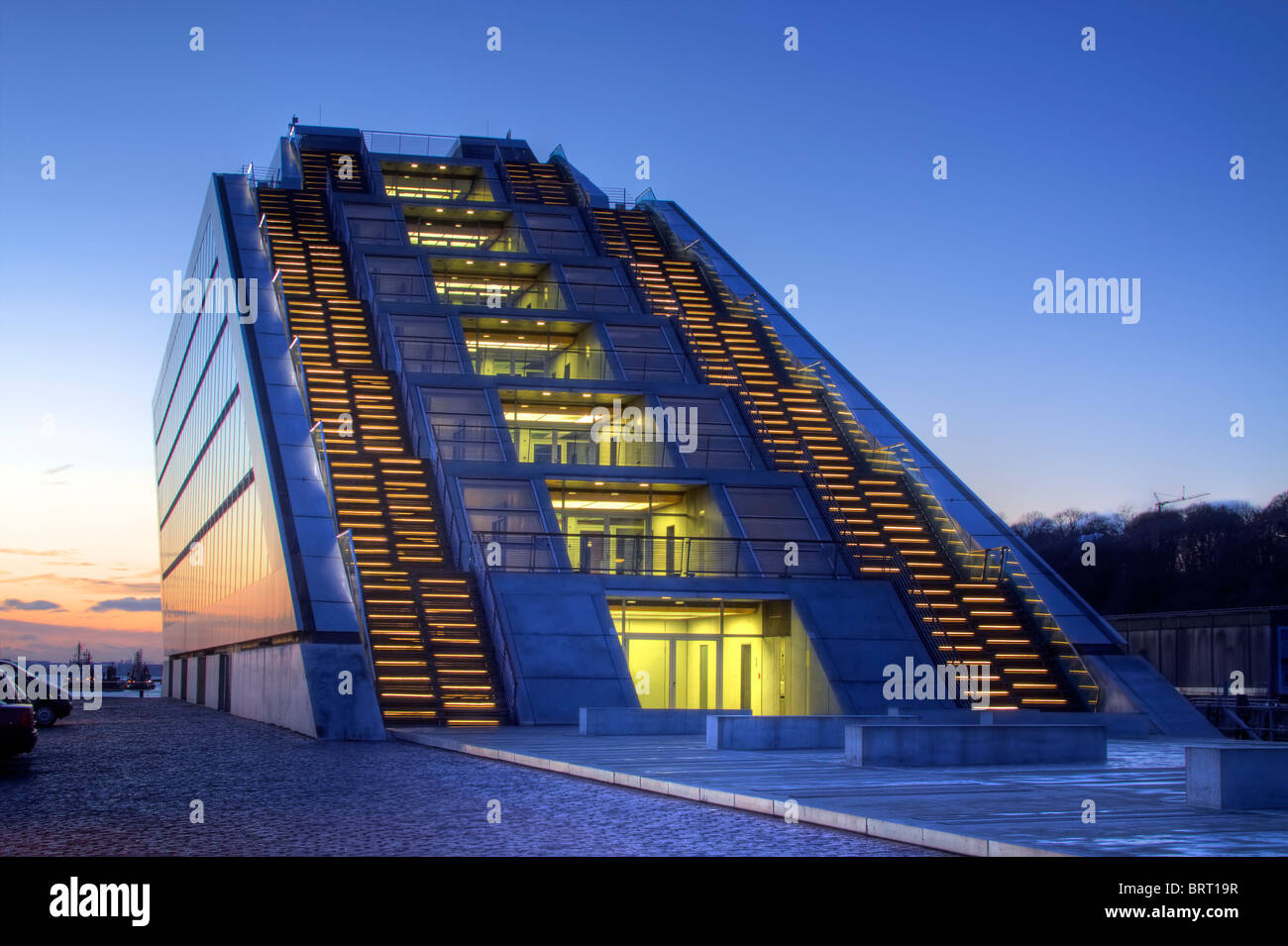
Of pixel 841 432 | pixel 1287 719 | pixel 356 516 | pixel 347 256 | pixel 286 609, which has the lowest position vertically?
pixel 1287 719

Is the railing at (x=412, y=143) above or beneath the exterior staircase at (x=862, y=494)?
above

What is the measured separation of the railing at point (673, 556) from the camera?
31.1 m

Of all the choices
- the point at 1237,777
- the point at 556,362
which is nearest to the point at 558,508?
the point at 556,362

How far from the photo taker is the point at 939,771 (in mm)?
17562

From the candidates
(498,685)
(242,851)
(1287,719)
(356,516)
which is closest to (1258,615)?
(1287,719)

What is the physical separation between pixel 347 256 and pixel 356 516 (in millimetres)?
17966

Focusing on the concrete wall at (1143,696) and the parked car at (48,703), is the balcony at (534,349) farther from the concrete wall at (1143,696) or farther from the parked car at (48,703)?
the concrete wall at (1143,696)

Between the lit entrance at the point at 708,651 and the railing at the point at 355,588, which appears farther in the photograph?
the lit entrance at the point at 708,651

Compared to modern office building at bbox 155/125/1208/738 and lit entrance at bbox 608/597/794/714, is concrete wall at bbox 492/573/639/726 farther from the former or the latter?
lit entrance at bbox 608/597/794/714

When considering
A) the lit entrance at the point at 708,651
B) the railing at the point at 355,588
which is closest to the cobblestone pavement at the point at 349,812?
the railing at the point at 355,588

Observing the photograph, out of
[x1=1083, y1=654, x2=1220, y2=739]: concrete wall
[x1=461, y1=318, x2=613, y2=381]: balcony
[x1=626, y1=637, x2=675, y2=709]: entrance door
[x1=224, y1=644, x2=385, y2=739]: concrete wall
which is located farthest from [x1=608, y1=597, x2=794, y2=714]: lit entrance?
[x1=461, y1=318, x2=613, y2=381]: balcony

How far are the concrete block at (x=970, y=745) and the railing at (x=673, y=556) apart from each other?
40.2 ft
